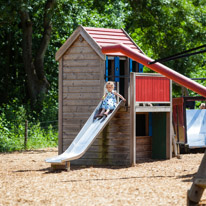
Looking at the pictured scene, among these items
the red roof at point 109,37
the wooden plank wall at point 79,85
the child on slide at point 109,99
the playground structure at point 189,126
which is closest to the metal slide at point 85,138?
the child on slide at point 109,99

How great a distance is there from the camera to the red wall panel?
1283 cm

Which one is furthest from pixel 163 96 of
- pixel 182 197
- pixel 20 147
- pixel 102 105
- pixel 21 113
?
pixel 21 113

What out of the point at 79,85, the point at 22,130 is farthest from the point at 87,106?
the point at 22,130

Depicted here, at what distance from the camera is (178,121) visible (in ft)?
51.7

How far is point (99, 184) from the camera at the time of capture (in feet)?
30.8

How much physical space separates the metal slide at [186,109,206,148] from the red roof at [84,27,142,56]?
110 inches

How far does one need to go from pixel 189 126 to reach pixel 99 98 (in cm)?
345

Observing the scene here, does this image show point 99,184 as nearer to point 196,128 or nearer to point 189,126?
point 189,126

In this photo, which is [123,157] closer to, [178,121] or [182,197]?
[178,121]

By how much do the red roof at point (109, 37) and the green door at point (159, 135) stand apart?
6.26 ft

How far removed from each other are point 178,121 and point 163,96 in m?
2.53

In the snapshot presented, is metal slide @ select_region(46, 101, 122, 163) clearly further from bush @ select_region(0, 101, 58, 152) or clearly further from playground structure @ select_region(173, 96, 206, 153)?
bush @ select_region(0, 101, 58, 152)

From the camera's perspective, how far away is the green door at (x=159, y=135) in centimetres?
1413

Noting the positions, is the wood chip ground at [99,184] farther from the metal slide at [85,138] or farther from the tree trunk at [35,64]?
the tree trunk at [35,64]
